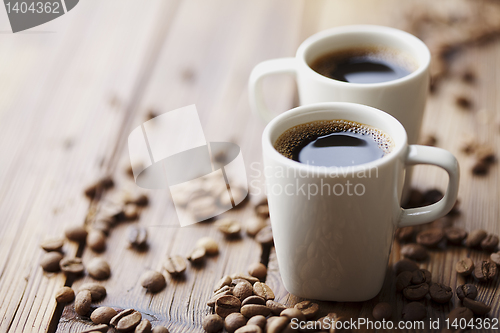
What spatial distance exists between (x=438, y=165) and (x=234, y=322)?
0.42 metres

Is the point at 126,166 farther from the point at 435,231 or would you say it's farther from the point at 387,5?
the point at 387,5

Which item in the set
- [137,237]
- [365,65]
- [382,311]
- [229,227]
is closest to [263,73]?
[365,65]

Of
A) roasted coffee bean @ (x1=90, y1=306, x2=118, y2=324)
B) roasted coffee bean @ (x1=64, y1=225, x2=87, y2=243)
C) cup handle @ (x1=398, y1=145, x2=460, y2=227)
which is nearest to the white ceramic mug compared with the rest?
cup handle @ (x1=398, y1=145, x2=460, y2=227)

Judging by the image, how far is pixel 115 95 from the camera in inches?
62.1

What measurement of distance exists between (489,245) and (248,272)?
1.59ft

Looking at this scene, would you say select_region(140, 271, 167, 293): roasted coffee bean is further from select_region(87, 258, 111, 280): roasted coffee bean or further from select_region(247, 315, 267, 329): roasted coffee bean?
select_region(247, 315, 267, 329): roasted coffee bean

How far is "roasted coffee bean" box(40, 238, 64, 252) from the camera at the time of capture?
1.05m

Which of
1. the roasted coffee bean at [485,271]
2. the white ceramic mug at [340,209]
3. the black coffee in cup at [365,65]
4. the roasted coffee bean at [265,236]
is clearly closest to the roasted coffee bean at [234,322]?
the white ceramic mug at [340,209]

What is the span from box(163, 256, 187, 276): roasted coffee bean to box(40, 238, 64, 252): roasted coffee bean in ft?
0.78

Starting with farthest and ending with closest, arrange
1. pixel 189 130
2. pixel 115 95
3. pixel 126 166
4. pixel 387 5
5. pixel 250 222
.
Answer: pixel 387 5
pixel 115 95
pixel 189 130
pixel 126 166
pixel 250 222

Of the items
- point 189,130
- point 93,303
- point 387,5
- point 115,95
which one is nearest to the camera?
point 93,303

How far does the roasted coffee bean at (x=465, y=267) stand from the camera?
938 millimetres

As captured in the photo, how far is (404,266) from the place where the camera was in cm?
96

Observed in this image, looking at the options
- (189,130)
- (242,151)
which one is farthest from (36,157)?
(242,151)
